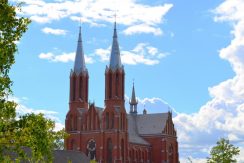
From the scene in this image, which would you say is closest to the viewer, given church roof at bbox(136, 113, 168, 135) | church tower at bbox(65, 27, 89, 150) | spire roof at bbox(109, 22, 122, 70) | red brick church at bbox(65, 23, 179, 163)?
red brick church at bbox(65, 23, 179, 163)

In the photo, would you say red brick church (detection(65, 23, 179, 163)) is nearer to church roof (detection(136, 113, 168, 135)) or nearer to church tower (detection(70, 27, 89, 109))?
church tower (detection(70, 27, 89, 109))

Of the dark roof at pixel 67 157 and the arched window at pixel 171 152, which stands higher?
the arched window at pixel 171 152

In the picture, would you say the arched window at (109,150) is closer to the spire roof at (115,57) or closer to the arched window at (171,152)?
the spire roof at (115,57)

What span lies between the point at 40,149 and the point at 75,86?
95.4 meters

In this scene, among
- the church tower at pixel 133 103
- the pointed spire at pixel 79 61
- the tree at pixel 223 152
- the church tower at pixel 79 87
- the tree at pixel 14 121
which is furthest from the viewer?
the church tower at pixel 133 103

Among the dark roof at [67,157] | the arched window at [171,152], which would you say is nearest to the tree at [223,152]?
the dark roof at [67,157]

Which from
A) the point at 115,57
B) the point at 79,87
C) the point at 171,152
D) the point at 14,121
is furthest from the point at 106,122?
the point at 14,121

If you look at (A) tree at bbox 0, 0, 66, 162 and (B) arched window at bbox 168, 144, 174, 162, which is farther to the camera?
(B) arched window at bbox 168, 144, 174, 162

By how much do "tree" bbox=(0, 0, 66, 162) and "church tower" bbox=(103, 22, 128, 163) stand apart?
88529 millimetres

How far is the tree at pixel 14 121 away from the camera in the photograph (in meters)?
20.7

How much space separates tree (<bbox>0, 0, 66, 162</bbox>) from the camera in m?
20.7

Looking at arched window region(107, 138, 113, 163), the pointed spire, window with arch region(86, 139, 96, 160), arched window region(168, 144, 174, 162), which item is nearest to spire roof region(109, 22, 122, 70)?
the pointed spire

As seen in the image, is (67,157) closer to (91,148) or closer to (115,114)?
(115,114)

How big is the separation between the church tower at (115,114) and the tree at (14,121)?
88.5 meters
